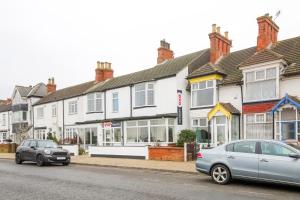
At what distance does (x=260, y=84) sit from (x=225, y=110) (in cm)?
264

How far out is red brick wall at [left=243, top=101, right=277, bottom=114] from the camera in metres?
20.6

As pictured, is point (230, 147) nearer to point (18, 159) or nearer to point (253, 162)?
point (253, 162)

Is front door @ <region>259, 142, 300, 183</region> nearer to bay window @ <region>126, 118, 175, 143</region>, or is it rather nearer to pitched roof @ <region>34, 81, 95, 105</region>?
bay window @ <region>126, 118, 175, 143</region>

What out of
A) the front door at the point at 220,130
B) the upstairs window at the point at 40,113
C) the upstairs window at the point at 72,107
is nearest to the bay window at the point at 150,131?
the front door at the point at 220,130

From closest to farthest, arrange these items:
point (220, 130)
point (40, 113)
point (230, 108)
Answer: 1. point (230, 108)
2. point (220, 130)
3. point (40, 113)

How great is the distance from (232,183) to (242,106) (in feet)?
35.8

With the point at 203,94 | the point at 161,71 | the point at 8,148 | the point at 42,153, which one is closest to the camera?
the point at 42,153

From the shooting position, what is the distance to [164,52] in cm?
3309

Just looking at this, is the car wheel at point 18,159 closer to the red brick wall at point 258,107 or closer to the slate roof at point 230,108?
the slate roof at point 230,108

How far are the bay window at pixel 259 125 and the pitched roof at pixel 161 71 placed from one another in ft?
22.1

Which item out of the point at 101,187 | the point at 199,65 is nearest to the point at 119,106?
the point at 199,65

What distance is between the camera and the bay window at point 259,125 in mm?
20656

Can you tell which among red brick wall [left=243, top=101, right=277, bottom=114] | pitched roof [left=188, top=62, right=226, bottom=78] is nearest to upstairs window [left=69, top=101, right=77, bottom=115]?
pitched roof [left=188, top=62, right=226, bottom=78]

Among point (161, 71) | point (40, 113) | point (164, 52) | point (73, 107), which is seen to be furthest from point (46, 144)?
point (40, 113)
